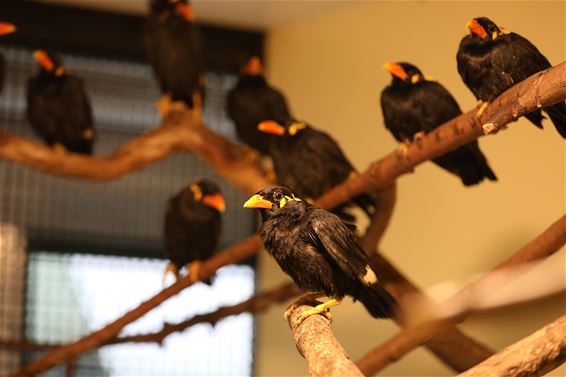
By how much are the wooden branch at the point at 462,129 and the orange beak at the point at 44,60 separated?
169cm

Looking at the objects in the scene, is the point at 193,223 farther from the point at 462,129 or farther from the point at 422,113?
the point at 462,129

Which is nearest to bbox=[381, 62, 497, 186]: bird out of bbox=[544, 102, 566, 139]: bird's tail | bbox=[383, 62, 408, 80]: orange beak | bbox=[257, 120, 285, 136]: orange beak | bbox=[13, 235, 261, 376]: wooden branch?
bbox=[383, 62, 408, 80]: orange beak

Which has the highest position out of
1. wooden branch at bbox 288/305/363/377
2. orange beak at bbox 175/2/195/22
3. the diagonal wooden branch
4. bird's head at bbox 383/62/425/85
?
orange beak at bbox 175/2/195/22

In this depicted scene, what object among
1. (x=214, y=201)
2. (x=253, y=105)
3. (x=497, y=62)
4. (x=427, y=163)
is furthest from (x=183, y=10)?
(x=497, y=62)

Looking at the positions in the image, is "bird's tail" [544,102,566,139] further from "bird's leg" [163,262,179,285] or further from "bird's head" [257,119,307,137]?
"bird's leg" [163,262,179,285]

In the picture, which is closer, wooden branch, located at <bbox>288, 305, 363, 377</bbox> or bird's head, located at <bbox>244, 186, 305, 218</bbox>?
wooden branch, located at <bbox>288, 305, 363, 377</bbox>

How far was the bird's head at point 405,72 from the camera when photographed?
3.57 m

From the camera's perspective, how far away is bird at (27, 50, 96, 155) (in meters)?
4.82

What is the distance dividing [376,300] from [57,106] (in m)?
2.37

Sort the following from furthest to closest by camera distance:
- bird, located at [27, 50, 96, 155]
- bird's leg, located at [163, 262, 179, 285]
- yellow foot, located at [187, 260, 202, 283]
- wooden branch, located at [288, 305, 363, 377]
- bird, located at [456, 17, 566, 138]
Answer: bird, located at [27, 50, 96, 155] < bird's leg, located at [163, 262, 179, 285] < yellow foot, located at [187, 260, 202, 283] < bird, located at [456, 17, 566, 138] < wooden branch, located at [288, 305, 363, 377]

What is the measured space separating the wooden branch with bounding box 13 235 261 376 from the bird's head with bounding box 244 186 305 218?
115cm

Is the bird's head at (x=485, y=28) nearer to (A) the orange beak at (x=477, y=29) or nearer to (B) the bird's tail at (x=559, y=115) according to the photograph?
(A) the orange beak at (x=477, y=29)

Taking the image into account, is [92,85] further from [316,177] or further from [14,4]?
[316,177]

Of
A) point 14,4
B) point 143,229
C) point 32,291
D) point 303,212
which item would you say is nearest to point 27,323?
point 32,291
